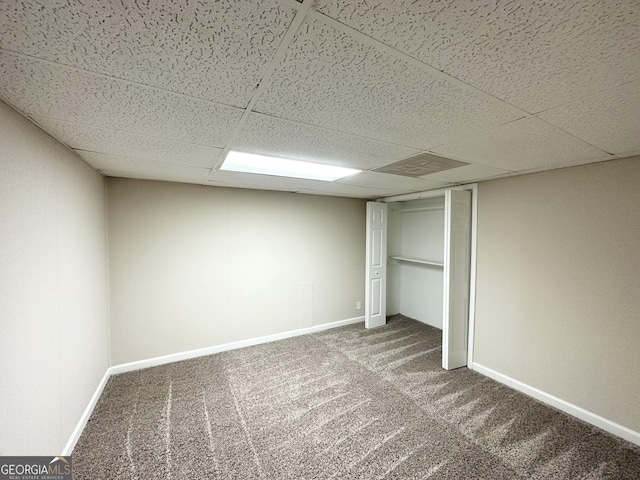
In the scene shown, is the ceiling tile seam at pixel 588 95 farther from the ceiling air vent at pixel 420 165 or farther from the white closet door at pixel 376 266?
the white closet door at pixel 376 266

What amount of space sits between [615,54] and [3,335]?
2595 millimetres

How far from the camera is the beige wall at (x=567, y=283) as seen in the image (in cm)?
196

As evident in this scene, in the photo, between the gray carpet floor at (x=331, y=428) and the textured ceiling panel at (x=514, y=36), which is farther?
the gray carpet floor at (x=331, y=428)

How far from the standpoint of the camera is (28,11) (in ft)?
2.13

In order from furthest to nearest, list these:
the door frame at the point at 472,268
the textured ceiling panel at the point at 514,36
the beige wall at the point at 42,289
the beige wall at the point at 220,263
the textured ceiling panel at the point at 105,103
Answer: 1. the door frame at the point at 472,268
2. the beige wall at the point at 220,263
3. the beige wall at the point at 42,289
4. the textured ceiling panel at the point at 105,103
5. the textured ceiling panel at the point at 514,36

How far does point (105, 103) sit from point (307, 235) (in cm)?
292

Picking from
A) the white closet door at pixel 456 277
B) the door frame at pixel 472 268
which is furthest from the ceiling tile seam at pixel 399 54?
the door frame at pixel 472 268

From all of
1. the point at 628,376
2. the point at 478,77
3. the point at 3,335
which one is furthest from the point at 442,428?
the point at 3,335

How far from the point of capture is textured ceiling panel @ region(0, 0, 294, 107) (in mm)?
656

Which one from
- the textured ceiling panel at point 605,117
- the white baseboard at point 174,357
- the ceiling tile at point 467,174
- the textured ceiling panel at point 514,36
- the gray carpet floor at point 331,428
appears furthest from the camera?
the ceiling tile at point 467,174

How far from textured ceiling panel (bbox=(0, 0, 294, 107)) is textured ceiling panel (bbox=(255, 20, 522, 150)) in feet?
0.37

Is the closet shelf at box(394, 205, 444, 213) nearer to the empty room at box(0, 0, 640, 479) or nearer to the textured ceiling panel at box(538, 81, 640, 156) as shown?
the empty room at box(0, 0, 640, 479)

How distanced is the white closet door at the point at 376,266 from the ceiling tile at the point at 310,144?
6.69 feet

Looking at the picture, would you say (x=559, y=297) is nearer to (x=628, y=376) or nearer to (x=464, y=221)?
(x=628, y=376)
